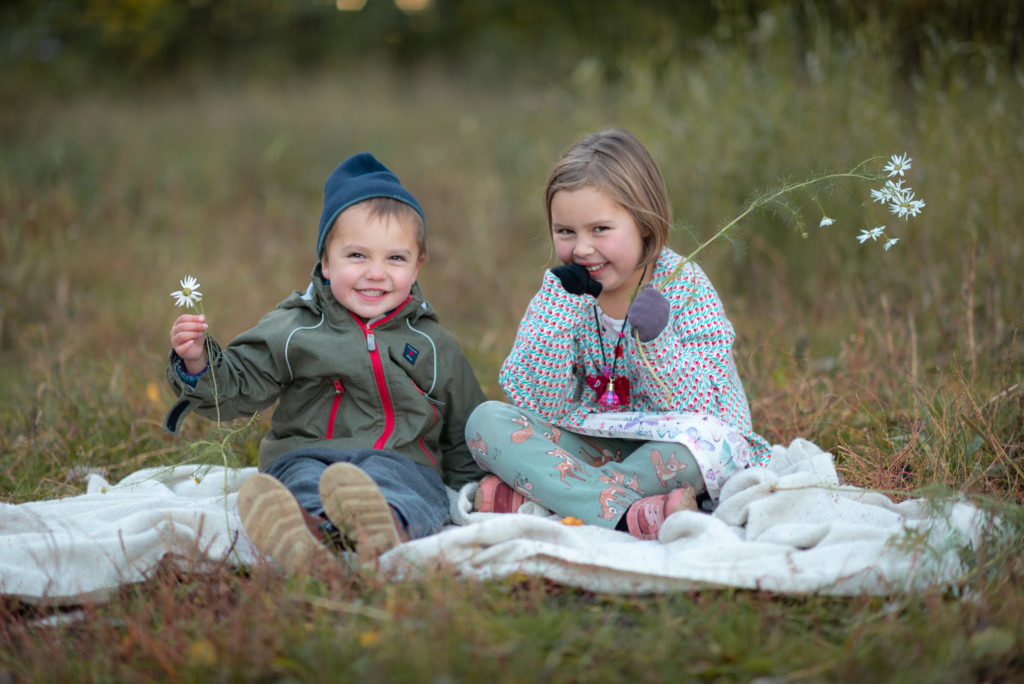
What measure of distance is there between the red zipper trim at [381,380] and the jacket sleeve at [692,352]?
0.83 metres

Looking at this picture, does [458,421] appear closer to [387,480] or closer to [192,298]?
[387,480]

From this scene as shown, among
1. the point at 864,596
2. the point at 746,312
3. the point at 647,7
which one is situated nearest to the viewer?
Answer: the point at 864,596

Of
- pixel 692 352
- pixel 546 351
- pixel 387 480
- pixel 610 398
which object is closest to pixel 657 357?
pixel 692 352

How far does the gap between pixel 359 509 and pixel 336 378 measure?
70 centimetres

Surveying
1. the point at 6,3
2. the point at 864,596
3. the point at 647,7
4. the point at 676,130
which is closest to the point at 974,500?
the point at 864,596

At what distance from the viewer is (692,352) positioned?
2863 mm

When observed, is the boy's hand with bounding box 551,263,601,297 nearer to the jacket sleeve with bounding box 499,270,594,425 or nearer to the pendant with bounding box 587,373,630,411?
the jacket sleeve with bounding box 499,270,594,425

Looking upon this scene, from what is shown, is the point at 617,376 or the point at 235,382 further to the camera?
the point at 617,376

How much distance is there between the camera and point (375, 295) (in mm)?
2842

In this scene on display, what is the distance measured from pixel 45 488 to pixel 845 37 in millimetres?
4975

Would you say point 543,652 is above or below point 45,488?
below

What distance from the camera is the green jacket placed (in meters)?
2.76

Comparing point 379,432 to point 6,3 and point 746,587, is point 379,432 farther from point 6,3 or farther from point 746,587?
point 6,3

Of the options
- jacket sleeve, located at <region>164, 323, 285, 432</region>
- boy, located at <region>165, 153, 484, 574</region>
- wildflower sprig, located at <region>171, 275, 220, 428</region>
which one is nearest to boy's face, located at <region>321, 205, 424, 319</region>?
boy, located at <region>165, 153, 484, 574</region>
